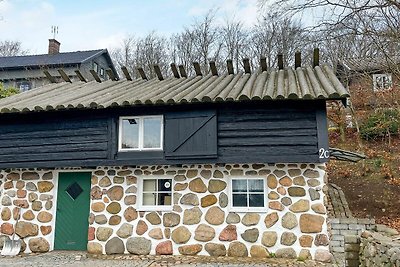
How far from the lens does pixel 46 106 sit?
8672 mm

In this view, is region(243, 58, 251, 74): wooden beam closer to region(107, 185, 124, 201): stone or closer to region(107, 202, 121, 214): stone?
region(107, 185, 124, 201): stone

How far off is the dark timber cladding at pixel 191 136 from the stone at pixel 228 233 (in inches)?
62.7

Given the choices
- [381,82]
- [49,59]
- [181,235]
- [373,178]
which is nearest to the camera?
[181,235]

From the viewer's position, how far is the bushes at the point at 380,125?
19.0 meters

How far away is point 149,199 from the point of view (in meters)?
8.84

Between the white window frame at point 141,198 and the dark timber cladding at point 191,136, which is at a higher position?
the dark timber cladding at point 191,136

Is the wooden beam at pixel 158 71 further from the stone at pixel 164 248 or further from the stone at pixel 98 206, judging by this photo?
the stone at pixel 164 248

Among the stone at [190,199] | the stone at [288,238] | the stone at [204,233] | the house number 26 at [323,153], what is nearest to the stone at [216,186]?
the stone at [190,199]

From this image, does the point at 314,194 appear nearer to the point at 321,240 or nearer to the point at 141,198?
the point at 321,240

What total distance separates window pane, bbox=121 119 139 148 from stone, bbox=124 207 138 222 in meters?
1.61

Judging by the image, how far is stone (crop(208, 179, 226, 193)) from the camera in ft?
27.6

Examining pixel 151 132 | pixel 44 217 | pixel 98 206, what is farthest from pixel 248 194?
pixel 44 217

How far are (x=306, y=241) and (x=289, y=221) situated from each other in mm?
561

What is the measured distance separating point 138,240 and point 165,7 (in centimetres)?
999
